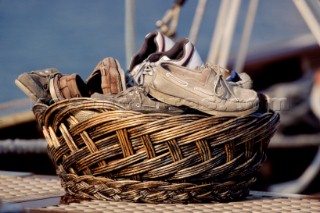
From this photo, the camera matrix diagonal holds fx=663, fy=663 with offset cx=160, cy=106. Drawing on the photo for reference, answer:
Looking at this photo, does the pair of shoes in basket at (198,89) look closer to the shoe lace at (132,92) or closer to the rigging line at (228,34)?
the shoe lace at (132,92)

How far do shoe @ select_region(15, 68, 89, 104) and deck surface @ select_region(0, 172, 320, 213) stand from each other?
13 cm

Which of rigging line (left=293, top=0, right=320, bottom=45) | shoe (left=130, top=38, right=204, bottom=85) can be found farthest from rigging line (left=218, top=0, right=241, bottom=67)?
shoe (left=130, top=38, right=204, bottom=85)

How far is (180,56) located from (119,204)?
0.28 m

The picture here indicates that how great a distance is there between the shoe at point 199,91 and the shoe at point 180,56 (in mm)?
78

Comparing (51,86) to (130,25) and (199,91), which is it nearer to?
(199,91)

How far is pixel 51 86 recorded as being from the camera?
0.90 m

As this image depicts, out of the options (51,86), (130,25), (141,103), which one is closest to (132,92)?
(141,103)

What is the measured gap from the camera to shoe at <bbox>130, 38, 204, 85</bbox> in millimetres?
953

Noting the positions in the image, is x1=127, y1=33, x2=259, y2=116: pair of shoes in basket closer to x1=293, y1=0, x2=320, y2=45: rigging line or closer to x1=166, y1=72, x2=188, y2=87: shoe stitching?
x1=166, y1=72, x2=188, y2=87: shoe stitching

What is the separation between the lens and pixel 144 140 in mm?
806

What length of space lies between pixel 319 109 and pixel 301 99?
0.46 metres

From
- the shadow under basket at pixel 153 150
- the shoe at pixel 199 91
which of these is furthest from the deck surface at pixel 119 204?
the shoe at pixel 199 91

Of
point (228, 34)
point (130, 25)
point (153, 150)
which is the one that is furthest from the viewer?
point (228, 34)

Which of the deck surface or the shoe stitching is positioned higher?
the shoe stitching
